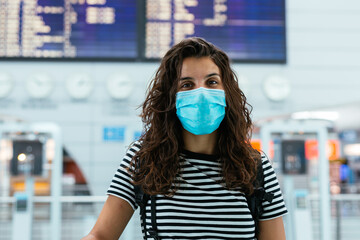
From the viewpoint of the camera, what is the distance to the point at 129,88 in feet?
21.5

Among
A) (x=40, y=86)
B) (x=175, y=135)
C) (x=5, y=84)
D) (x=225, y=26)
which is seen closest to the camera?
(x=175, y=135)

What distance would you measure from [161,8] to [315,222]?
134 inches

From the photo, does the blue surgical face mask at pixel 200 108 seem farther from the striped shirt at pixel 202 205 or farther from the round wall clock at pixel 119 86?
the round wall clock at pixel 119 86

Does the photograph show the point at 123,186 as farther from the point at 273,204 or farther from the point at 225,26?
the point at 225,26

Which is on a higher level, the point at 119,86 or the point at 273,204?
the point at 119,86

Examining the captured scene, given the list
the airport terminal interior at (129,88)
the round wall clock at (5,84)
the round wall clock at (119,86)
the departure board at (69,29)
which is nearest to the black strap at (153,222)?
the airport terminal interior at (129,88)

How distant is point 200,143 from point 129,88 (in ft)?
18.0

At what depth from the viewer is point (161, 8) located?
5.82m

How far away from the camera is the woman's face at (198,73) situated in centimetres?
111

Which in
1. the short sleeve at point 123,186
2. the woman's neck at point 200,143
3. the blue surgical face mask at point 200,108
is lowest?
the short sleeve at point 123,186

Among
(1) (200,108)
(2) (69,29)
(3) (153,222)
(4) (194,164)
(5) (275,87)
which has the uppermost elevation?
(2) (69,29)

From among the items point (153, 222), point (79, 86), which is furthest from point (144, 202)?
point (79, 86)

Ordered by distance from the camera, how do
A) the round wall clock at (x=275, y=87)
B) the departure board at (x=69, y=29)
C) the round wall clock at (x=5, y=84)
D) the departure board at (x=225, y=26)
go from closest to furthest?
the departure board at (x=69, y=29)
the departure board at (x=225, y=26)
the round wall clock at (x=5, y=84)
the round wall clock at (x=275, y=87)

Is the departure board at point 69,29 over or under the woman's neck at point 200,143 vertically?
over
